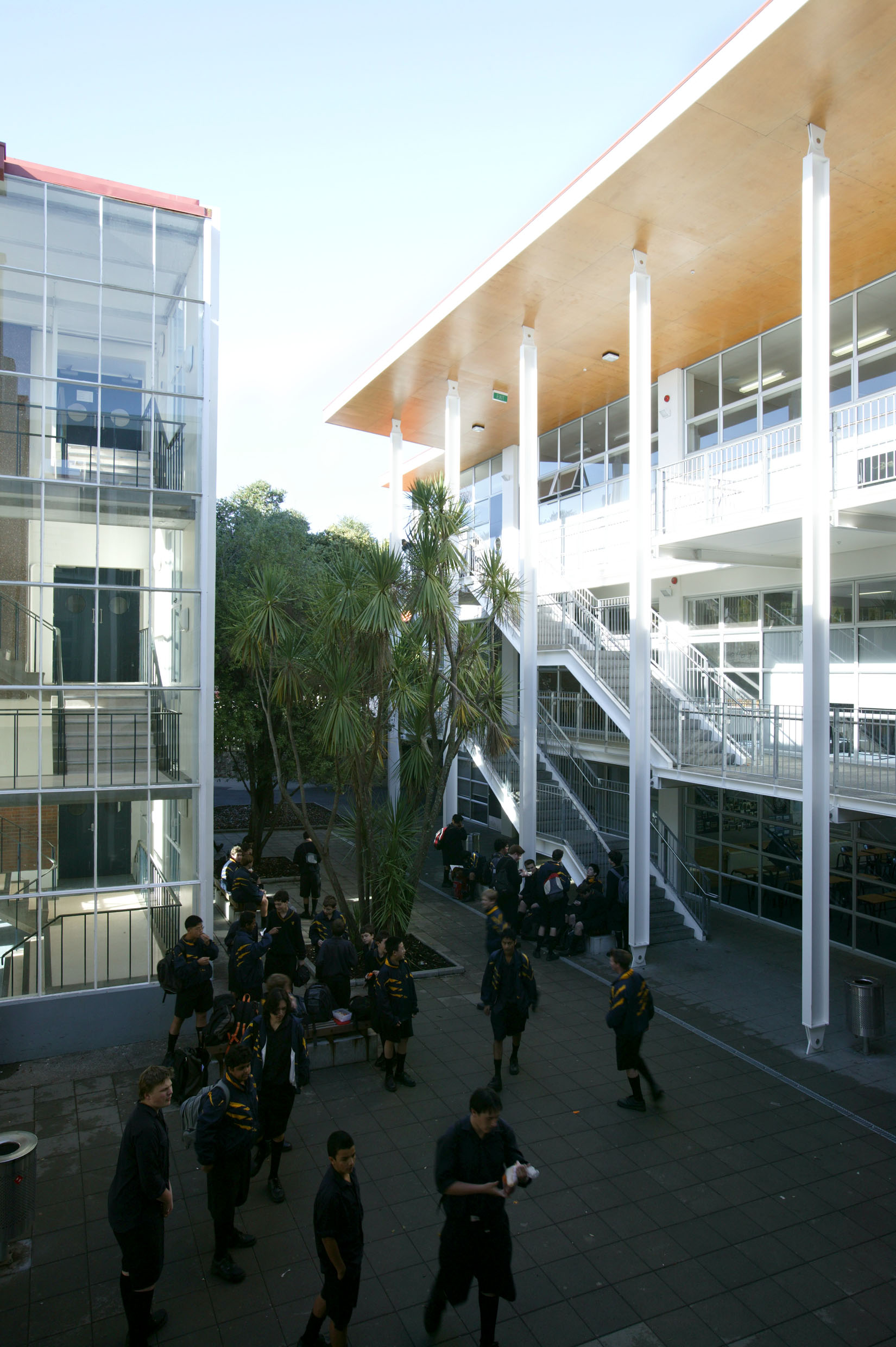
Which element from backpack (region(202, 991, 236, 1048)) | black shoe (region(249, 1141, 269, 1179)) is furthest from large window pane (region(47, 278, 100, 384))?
black shoe (region(249, 1141, 269, 1179))

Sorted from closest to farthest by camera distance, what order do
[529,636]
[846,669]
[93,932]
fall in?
[93,932] → [846,669] → [529,636]

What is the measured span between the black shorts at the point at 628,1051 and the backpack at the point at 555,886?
4251mm

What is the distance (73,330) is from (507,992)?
28.1 ft

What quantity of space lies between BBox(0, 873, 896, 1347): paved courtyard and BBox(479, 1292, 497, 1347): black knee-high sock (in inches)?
11.9

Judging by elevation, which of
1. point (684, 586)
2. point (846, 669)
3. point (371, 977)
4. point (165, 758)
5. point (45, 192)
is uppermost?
point (45, 192)

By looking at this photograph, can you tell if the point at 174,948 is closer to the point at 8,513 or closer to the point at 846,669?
the point at 8,513

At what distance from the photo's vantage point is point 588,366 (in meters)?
15.9

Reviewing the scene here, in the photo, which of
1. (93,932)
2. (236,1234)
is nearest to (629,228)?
(93,932)

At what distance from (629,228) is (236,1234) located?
11.7 m

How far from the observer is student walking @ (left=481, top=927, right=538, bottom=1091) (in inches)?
302

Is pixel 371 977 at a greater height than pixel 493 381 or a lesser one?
lesser

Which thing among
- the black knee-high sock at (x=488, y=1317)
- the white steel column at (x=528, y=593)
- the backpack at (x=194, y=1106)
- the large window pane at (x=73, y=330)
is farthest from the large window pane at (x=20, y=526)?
the black knee-high sock at (x=488, y=1317)

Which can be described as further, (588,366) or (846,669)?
(588,366)

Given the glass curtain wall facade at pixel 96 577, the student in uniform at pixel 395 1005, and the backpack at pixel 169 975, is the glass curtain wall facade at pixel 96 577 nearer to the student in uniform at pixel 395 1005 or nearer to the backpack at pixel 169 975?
the backpack at pixel 169 975
